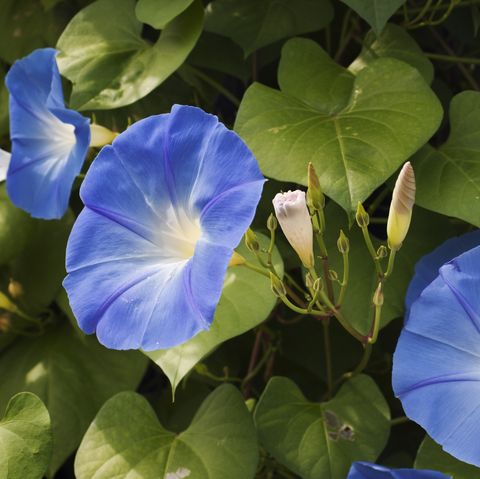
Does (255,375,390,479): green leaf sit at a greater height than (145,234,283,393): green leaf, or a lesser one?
lesser

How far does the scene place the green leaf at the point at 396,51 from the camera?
1.40 meters

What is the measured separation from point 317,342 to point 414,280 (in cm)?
38

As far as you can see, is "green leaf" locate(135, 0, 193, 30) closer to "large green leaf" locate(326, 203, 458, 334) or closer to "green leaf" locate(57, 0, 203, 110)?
"green leaf" locate(57, 0, 203, 110)

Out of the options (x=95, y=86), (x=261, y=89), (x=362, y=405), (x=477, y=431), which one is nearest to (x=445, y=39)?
(x=261, y=89)

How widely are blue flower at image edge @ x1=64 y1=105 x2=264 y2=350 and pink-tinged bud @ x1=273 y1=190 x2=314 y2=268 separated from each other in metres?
0.05

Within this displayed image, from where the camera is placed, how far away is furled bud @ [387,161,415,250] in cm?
95

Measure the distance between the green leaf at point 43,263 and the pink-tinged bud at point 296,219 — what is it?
0.69 m

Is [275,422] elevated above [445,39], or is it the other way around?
[445,39]

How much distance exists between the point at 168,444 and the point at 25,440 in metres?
0.20

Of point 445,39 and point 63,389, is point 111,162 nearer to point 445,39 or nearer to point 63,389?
point 63,389

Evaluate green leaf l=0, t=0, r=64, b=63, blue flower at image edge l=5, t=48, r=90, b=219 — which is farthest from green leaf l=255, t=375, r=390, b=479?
green leaf l=0, t=0, r=64, b=63

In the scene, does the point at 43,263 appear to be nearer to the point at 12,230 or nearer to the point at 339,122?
the point at 12,230

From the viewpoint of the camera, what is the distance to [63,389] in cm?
148

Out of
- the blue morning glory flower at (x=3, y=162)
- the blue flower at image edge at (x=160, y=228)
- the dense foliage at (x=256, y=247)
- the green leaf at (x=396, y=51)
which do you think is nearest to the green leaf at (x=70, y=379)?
the dense foliage at (x=256, y=247)
